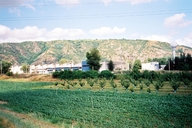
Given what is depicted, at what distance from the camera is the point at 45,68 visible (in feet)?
397

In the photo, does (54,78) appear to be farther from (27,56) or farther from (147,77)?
(27,56)

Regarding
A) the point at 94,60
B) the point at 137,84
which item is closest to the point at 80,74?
the point at 94,60

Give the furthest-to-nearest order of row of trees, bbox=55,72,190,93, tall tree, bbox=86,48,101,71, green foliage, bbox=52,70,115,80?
tall tree, bbox=86,48,101,71
green foliage, bbox=52,70,115,80
row of trees, bbox=55,72,190,93

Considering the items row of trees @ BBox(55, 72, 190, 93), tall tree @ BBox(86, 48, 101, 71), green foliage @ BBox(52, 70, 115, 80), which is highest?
tall tree @ BBox(86, 48, 101, 71)

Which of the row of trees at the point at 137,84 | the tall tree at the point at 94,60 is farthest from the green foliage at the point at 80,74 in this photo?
the tall tree at the point at 94,60

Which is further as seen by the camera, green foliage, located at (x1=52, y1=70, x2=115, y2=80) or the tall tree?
the tall tree

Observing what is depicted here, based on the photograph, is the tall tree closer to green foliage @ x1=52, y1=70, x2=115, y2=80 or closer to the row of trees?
green foliage @ x1=52, y1=70, x2=115, y2=80

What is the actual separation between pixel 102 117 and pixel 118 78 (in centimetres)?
4525

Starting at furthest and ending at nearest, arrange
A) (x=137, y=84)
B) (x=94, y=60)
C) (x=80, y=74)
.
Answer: (x=94, y=60) → (x=80, y=74) → (x=137, y=84)

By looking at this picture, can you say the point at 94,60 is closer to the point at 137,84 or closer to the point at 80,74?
the point at 80,74

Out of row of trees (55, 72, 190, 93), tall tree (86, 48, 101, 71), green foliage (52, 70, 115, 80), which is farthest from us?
tall tree (86, 48, 101, 71)

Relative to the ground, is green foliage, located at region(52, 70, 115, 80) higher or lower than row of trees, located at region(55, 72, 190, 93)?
higher

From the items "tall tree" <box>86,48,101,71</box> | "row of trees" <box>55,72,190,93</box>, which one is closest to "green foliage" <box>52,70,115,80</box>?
"row of trees" <box>55,72,190,93</box>

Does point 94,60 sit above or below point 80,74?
above
